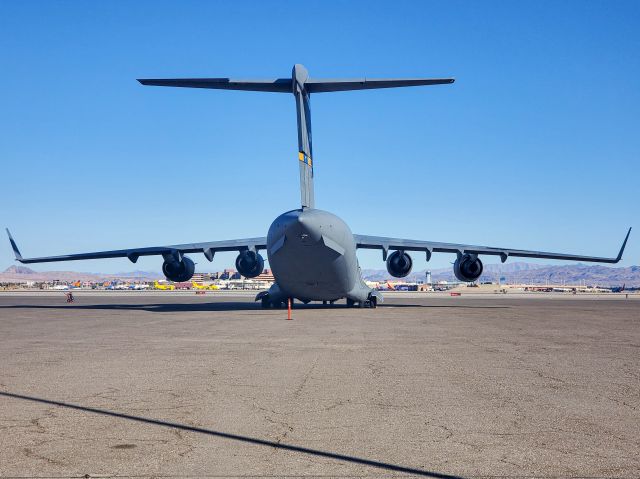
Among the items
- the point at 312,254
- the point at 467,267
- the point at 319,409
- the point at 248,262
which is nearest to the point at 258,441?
the point at 319,409

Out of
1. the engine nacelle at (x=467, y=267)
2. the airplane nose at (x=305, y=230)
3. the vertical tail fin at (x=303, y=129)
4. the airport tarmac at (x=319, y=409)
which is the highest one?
the vertical tail fin at (x=303, y=129)

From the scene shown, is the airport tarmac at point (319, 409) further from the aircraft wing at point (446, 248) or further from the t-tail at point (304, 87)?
the aircraft wing at point (446, 248)

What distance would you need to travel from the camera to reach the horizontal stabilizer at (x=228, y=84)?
2272 centimetres

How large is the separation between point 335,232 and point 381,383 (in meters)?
17.4

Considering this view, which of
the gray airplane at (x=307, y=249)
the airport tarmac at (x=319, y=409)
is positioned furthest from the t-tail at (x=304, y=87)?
the airport tarmac at (x=319, y=409)

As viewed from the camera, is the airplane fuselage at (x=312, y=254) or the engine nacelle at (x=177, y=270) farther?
the engine nacelle at (x=177, y=270)

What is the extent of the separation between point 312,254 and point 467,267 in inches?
398

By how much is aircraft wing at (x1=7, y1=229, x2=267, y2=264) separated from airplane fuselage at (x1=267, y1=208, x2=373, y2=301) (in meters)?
2.87

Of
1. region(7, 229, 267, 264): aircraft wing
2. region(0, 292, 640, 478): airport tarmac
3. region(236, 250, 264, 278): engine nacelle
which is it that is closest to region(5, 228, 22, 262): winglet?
region(7, 229, 267, 264): aircraft wing

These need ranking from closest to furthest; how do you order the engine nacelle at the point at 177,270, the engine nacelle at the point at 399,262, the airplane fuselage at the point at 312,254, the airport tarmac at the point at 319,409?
the airport tarmac at the point at 319,409 < the airplane fuselage at the point at 312,254 < the engine nacelle at the point at 177,270 < the engine nacelle at the point at 399,262

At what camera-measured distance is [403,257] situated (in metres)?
34.1

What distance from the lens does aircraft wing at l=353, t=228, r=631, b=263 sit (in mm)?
32156

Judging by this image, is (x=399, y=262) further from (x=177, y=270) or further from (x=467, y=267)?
(x=177, y=270)

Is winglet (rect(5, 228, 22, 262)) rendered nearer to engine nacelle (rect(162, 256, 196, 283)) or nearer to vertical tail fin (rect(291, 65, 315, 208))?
engine nacelle (rect(162, 256, 196, 283))
